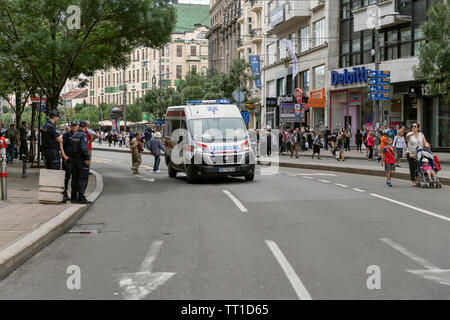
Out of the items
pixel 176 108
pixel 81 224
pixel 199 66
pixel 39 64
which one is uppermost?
pixel 199 66

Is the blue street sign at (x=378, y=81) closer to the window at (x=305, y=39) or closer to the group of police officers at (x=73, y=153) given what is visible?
the window at (x=305, y=39)

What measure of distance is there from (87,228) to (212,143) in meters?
8.73

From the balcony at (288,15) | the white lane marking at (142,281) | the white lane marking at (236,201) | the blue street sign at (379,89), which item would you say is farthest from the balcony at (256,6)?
the white lane marking at (142,281)

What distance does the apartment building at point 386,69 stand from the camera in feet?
120

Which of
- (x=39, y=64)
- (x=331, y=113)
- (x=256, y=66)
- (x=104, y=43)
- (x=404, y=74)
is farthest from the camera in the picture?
(x=256, y=66)

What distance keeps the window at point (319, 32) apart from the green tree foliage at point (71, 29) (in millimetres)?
25891

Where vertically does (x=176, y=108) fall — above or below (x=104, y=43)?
below

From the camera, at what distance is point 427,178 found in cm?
1736

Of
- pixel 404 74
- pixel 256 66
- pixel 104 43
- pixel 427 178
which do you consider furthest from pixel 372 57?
pixel 427 178

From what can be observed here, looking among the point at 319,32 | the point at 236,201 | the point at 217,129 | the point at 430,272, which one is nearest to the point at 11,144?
the point at 217,129

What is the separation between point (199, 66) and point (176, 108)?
89.1m

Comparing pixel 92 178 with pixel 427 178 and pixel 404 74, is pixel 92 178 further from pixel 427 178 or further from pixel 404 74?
pixel 404 74

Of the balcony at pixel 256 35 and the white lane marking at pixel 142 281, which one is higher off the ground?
the balcony at pixel 256 35

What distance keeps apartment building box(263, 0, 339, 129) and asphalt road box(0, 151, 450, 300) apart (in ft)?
91.4
